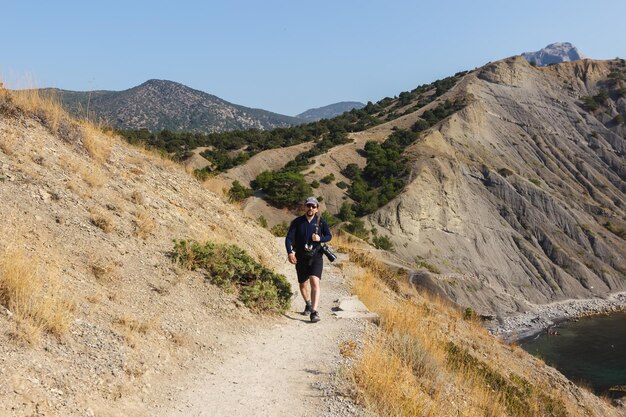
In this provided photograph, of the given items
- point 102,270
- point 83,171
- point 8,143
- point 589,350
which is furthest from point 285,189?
point 102,270

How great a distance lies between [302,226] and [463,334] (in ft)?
26.3

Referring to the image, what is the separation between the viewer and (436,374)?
7.77 m

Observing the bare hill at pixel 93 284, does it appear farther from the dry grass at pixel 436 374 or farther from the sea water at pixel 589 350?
the sea water at pixel 589 350

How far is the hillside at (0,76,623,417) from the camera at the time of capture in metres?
5.32

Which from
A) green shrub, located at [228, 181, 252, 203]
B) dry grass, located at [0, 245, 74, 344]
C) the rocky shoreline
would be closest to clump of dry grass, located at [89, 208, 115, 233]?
dry grass, located at [0, 245, 74, 344]

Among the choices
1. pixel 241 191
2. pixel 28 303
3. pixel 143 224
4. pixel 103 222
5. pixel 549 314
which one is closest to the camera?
pixel 28 303

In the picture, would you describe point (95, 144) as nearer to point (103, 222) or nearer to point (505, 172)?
point (103, 222)

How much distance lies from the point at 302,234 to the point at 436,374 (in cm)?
355

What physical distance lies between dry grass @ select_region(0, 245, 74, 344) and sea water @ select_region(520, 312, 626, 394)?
28787 millimetres

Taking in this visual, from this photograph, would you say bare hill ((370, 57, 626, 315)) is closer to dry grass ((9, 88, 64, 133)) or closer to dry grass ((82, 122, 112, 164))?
dry grass ((82, 122, 112, 164))

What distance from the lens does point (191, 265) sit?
9.55 meters

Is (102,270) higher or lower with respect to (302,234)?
lower

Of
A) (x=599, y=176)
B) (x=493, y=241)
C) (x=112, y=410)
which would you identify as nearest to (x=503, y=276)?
(x=493, y=241)

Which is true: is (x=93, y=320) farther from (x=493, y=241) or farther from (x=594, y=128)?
(x=594, y=128)
